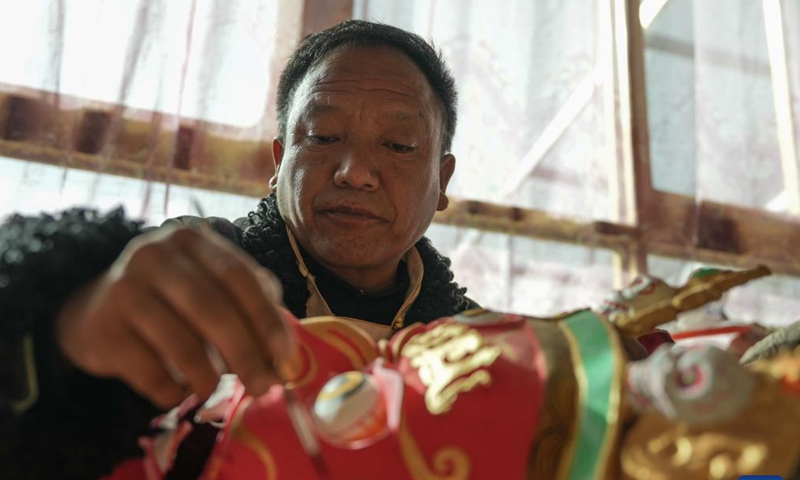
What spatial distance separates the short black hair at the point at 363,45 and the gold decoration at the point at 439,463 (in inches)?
26.3

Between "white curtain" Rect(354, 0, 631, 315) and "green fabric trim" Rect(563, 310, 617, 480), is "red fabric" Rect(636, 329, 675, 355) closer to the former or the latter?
"green fabric trim" Rect(563, 310, 617, 480)

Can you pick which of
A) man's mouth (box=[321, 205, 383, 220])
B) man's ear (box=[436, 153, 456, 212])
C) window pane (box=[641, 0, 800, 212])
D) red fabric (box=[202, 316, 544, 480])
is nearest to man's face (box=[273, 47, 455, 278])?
man's mouth (box=[321, 205, 383, 220])

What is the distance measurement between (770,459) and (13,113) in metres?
1.14

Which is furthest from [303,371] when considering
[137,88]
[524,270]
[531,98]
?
[531,98]

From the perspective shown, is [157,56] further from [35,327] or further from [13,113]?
[35,327]

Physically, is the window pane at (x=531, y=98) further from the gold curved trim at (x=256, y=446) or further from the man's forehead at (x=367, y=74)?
the gold curved trim at (x=256, y=446)

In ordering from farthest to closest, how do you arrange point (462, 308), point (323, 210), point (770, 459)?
point (462, 308), point (323, 210), point (770, 459)

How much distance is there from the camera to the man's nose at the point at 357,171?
2.44 ft

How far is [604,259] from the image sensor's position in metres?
1.46

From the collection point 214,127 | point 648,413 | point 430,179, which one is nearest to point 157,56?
point 214,127

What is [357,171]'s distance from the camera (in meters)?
0.75

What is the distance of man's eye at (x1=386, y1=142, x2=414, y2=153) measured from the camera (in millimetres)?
793

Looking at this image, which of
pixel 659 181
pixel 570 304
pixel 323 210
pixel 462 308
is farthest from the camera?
pixel 659 181

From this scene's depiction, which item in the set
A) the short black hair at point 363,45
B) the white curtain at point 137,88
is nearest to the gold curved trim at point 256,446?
the short black hair at point 363,45
